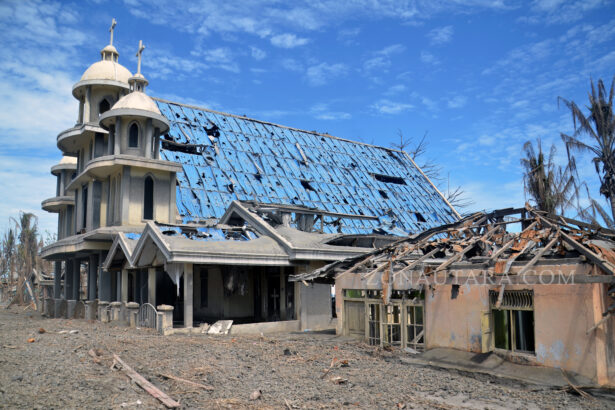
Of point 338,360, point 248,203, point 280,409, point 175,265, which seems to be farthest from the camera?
point 248,203

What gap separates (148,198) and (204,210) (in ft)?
8.71

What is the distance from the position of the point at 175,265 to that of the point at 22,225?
1742 inches

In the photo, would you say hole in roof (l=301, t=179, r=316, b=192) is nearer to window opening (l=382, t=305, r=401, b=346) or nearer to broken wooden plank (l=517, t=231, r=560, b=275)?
window opening (l=382, t=305, r=401, b=346)

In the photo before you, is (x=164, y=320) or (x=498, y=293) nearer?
(x=498, y=293)

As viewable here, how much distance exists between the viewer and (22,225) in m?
55.4

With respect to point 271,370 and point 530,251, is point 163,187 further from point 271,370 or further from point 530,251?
point 530,251

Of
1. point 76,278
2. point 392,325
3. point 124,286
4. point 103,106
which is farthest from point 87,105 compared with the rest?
point 392,325

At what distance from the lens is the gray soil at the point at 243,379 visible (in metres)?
9.41

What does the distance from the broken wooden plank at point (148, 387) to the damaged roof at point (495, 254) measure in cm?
720

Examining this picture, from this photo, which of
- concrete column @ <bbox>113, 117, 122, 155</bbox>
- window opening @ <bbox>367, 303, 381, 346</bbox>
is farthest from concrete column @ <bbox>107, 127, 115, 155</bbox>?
window opening @ <bbox>367, 303, 381, 346</bbox>

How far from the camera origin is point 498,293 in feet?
42.1

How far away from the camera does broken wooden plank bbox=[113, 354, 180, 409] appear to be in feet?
29.7

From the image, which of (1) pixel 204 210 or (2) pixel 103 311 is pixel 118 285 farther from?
(1) pixel 204 210

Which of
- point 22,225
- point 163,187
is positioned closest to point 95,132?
point 163,187
